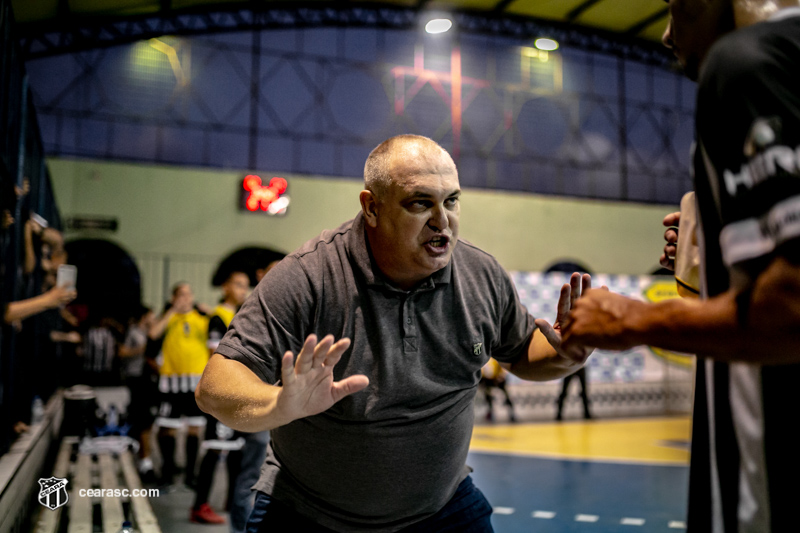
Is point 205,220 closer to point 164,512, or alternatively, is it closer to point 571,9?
point 164,512

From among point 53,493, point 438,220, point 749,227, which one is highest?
point 438,220

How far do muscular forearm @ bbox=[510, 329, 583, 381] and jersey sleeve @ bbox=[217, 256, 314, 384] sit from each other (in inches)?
32.0

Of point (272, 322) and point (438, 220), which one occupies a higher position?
point (438, 220)

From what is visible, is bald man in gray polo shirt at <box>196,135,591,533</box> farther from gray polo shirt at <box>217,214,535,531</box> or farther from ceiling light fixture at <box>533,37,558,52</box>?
ceiling light fixture at <box>533,37,558,52</box>

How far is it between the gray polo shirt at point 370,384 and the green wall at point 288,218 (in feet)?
30.7

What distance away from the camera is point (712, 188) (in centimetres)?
120

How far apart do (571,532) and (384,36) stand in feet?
44.1

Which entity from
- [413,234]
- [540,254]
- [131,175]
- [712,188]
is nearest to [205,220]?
[131,175]

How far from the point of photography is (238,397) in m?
1.72

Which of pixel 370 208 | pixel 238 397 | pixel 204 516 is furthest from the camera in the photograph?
pixel 204 516

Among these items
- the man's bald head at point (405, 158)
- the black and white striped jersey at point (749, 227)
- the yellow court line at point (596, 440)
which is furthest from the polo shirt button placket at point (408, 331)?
the yellow court line at point (596, 440)

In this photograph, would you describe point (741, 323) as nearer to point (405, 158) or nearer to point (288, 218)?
point (405, 158)

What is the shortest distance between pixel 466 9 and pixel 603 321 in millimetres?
16402

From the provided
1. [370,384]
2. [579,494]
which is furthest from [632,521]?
[370,384]
